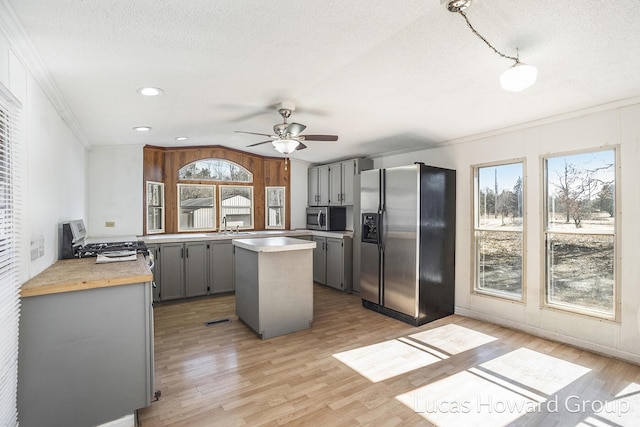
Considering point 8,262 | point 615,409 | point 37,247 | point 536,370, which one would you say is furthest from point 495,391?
point 37,247

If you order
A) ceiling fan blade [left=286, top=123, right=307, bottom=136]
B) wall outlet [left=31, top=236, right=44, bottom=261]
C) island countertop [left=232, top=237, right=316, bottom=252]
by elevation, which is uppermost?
ceiling fan blade [left=286, top=123, right=307, bottom=136]

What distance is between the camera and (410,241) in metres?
3.84

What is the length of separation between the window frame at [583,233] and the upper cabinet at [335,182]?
8.40 ft

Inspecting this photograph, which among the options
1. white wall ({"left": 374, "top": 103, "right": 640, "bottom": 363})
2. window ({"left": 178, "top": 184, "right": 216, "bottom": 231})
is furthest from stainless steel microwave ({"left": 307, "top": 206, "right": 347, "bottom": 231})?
window ({"left": 178, "top": 184, "right": 216, "bottom": 231})

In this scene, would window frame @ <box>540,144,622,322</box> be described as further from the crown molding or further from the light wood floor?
the crown molding

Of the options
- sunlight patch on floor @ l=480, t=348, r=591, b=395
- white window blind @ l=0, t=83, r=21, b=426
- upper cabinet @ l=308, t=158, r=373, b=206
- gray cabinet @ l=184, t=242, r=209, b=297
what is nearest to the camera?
white window blind @ l=0, t=83, r=21, b=426

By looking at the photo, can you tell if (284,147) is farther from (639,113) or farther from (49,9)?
(639,113)

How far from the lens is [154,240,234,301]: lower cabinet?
461 cm

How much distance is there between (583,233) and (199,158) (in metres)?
5.28

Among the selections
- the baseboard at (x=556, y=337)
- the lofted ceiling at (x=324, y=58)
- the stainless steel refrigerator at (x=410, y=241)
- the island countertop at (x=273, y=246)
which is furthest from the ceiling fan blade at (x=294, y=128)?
the baseboard at (x=556, y=337)

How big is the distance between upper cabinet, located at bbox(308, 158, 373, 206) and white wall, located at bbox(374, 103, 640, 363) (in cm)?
109

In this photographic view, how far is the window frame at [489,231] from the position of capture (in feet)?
11.6

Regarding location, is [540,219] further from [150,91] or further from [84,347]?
[84,347]

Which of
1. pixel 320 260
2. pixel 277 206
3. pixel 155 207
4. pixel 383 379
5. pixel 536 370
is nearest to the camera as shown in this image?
pixel 383 379
